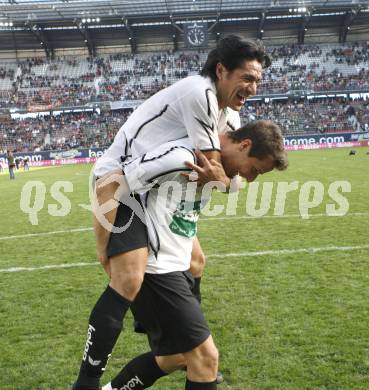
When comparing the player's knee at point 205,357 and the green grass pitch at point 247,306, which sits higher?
the player's knee at point 205,357

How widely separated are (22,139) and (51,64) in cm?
1226

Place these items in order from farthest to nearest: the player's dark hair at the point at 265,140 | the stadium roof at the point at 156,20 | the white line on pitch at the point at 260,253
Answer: the stadium roof at the point at 156,20
the white line on pitch at the point at 260,253
the player's dark hair at the point at 265,140

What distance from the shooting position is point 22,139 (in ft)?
144

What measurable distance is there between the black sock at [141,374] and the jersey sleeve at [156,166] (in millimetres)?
1036

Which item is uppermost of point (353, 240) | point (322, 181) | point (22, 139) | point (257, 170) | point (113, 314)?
point (257, 170)

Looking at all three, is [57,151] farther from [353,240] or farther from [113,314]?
[113,314]

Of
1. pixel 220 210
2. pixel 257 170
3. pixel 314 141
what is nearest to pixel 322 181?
pixel 220 210

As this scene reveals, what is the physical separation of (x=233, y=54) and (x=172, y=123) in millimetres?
579

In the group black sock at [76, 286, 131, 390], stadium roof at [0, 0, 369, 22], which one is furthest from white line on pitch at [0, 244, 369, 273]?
stadium roof at [0, 0, 369, 22]

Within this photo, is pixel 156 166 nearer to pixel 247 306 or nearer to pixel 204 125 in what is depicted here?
pixel 204 125

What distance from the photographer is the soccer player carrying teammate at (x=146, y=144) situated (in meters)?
2.65

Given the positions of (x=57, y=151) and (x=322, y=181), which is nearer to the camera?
(x=322, y=181)

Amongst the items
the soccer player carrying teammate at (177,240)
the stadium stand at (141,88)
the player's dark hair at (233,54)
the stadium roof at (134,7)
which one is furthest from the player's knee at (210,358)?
the stadium roof at (134,7)

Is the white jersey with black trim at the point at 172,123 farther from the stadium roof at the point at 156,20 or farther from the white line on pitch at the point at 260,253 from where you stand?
the stadium roof at the point at 156,20
